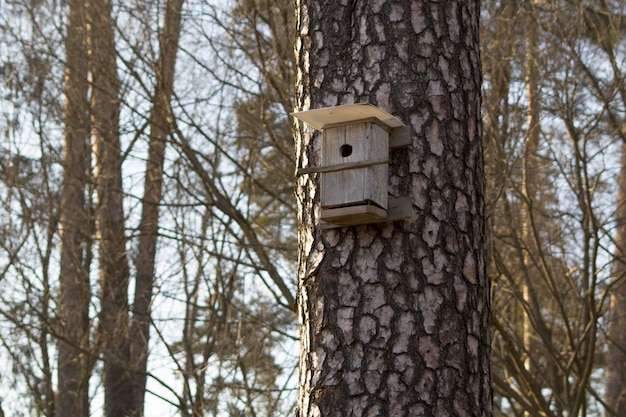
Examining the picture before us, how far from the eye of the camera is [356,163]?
297 centimetres

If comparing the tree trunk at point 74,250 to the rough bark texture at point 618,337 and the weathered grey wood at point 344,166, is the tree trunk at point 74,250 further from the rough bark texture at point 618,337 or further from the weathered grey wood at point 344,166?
the weathered grey wood at point 344,166

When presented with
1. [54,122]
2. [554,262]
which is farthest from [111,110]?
[554,262]

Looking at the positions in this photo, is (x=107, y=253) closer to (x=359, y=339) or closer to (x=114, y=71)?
(x=114, y=71)

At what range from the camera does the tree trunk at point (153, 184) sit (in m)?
6.81

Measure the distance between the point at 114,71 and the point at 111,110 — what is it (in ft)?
2.26

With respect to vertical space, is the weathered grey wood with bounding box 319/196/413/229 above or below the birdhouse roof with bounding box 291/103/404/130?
below

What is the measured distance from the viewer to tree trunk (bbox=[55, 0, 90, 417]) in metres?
7.71

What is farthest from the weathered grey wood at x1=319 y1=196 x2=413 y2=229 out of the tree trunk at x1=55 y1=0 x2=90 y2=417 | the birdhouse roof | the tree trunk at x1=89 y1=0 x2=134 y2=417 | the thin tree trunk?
the tree trunk at x1=55 y1=0 x2=90 y2=417

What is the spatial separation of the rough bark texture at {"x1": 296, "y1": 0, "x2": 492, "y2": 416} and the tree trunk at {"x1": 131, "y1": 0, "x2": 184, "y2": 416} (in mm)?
3639

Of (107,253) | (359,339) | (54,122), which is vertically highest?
(54,122)

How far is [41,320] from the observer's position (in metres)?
7.61

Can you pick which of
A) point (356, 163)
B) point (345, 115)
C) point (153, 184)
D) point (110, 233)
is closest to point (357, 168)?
point (356, 163)

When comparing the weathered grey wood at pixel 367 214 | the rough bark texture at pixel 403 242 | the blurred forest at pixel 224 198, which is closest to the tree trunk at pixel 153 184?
the blurred forest at pixel 224 198

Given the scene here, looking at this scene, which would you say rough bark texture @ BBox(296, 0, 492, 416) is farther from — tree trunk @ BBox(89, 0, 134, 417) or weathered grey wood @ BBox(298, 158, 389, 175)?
tree trunk @ BBox(89, 0, 134, 417)
